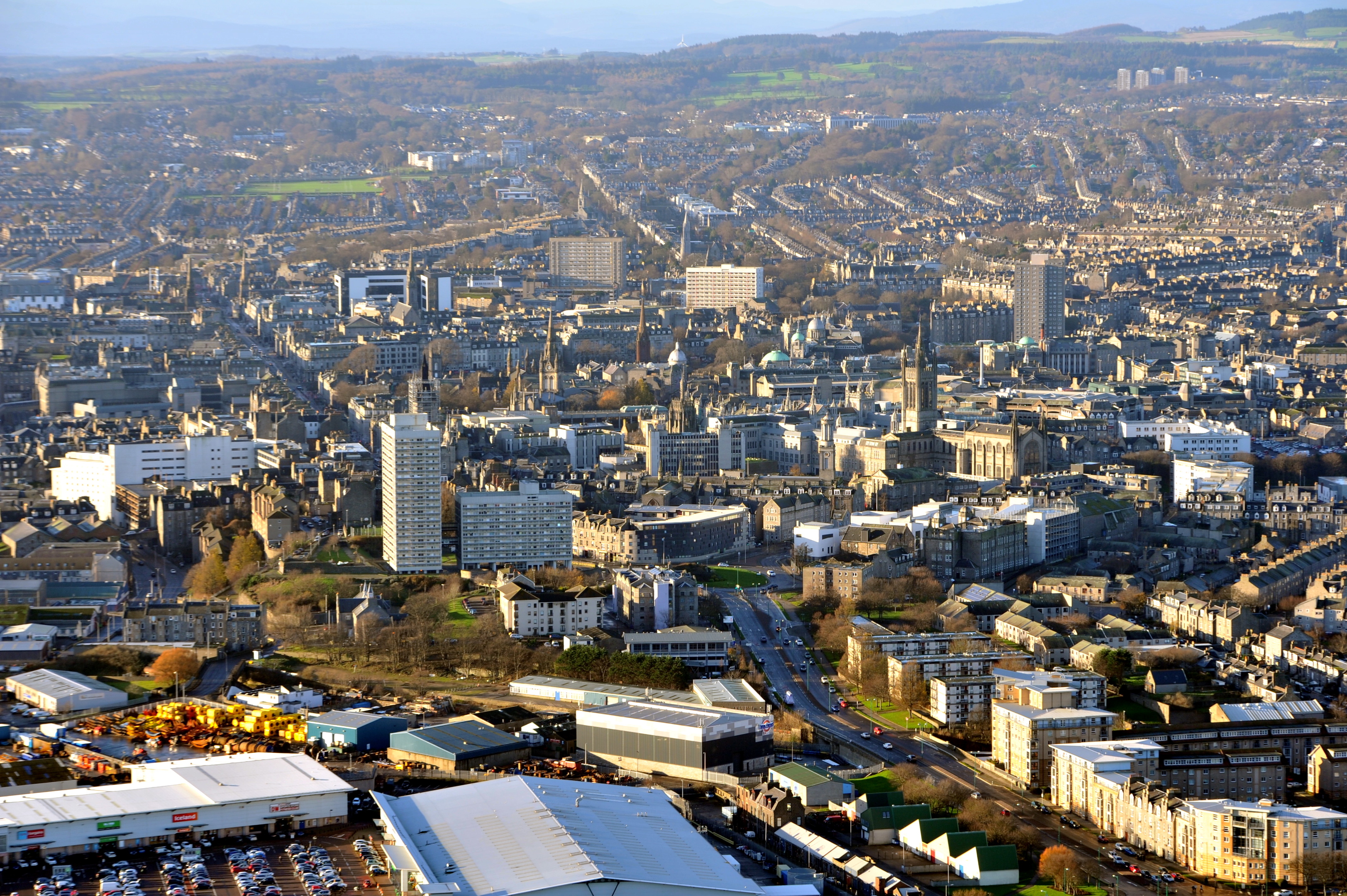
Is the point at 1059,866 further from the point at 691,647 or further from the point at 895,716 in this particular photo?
the point at 691,647

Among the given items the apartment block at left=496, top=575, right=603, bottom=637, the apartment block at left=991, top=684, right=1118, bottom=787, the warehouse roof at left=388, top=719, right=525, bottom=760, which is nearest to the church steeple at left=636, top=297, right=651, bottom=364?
the apartment block at left=496, top=575, right=603, bottom=637

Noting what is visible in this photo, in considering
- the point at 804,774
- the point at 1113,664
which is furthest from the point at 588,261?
the point at 804,774

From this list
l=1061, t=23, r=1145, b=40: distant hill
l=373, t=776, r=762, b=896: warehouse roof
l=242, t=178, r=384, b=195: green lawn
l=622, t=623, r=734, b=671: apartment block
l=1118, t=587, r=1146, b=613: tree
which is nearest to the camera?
l=373, t=776, r=762, b=896: warehouse roof

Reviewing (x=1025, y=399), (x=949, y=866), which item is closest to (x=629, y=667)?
(x=949, y=866)

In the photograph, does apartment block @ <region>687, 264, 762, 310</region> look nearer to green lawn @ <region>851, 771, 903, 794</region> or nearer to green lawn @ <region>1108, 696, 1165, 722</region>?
green lawn @ <region>1108, 696, 1165, 722</region>

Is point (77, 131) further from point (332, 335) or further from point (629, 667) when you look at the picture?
point (629, 667)

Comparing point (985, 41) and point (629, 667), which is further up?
point (985, 41)
